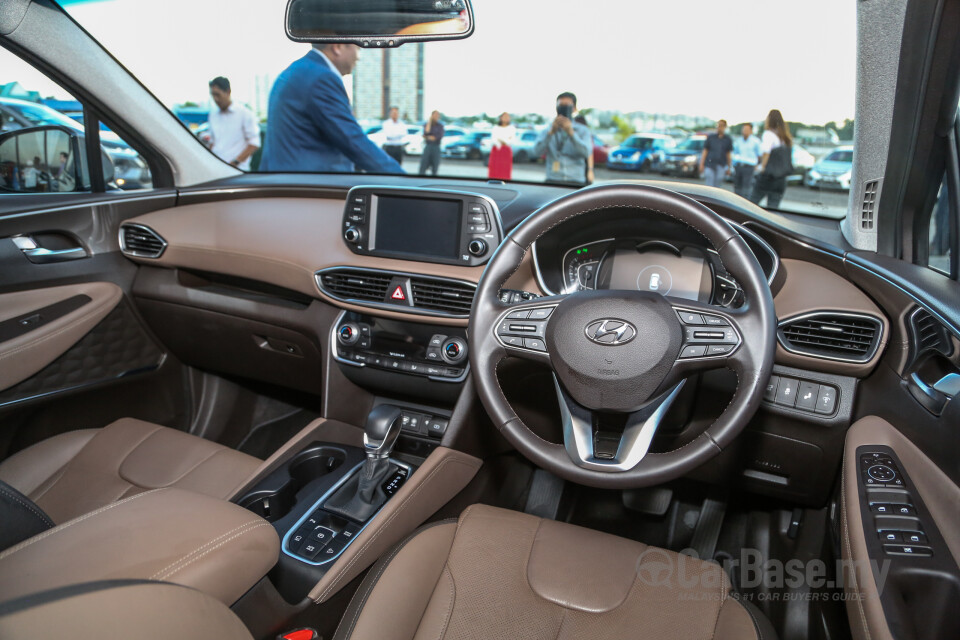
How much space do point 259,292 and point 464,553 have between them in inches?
56.9

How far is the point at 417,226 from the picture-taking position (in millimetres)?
2201

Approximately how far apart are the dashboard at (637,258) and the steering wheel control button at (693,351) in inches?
13.6

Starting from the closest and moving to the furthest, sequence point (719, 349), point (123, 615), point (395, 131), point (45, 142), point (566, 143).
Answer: point (123, 615) < point (719, 349) < point (45, 142) < point (566, 143) < point (395, 131)

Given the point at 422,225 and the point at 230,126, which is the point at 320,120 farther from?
the point at 230,126

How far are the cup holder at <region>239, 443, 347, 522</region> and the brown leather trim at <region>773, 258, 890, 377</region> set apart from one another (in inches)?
54.6

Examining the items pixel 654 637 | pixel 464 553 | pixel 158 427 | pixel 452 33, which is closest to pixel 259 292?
pixel 158 427

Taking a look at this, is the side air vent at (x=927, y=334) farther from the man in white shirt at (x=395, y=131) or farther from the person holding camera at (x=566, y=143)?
the man in white shirt at (x=395, y=131)

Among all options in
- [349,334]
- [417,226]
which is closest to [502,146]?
[417,226]

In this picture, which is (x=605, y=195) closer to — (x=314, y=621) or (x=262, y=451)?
(x=314, y=621)

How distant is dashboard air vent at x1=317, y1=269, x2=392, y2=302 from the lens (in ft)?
7.43

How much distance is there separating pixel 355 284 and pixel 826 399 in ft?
4.73

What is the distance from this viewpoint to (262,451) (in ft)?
9.72

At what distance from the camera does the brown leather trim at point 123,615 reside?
2.40 ft

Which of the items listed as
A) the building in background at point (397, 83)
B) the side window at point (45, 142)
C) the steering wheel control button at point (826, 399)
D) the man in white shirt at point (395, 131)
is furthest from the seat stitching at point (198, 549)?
the building in background at point (397, 83)
